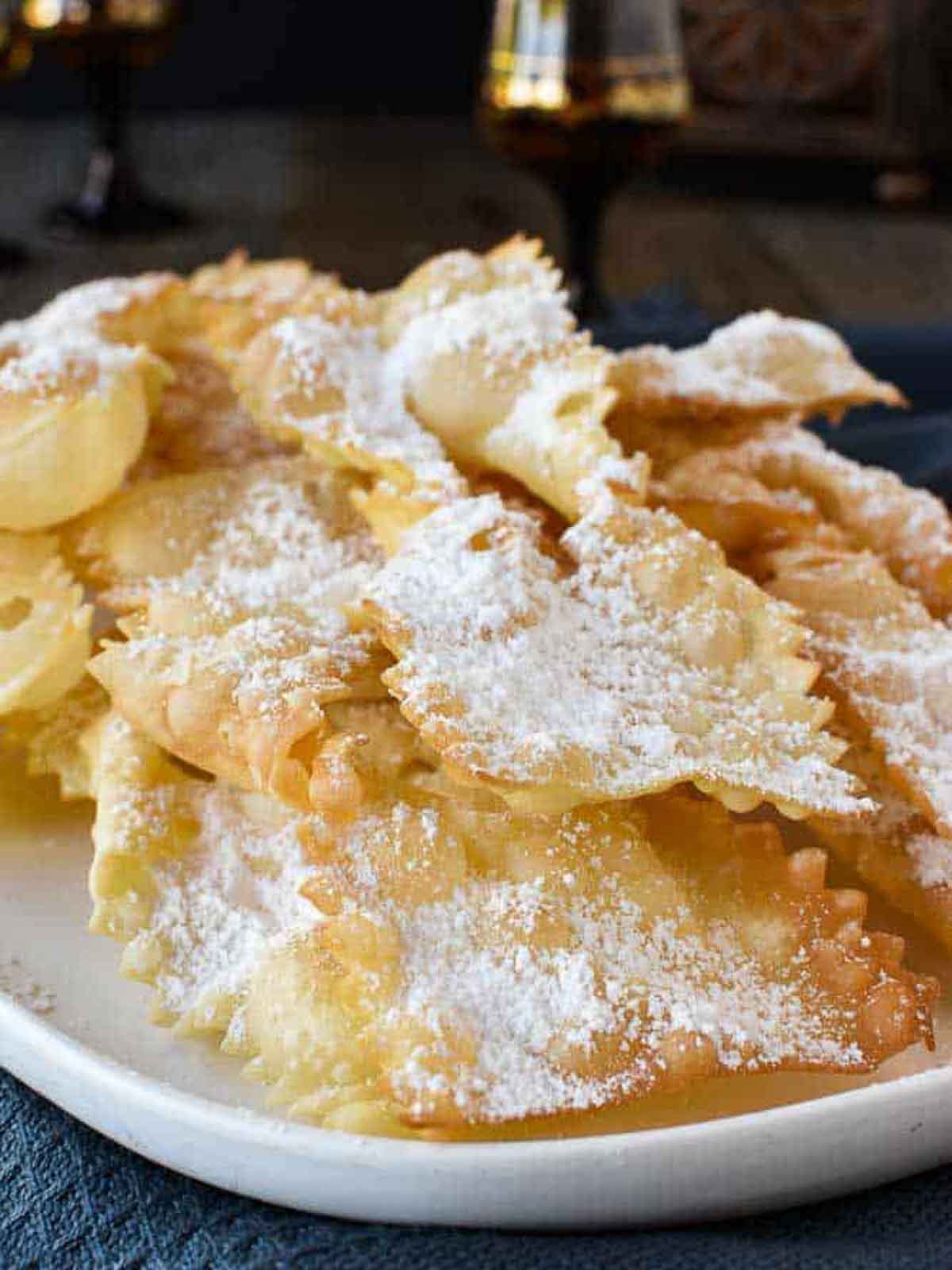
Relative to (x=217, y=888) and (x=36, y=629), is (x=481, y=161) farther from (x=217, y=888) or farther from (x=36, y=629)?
(x=217, y=888)

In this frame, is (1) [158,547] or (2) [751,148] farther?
(2) [751,148]

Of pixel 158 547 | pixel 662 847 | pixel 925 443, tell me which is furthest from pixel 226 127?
pixel 662 847

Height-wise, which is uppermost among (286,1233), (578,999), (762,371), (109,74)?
(762,371)

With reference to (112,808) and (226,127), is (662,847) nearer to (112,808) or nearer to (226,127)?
→ (112,808)

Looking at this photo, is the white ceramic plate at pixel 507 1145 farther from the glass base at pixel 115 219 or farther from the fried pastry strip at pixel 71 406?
the glass base at pixel 115 219

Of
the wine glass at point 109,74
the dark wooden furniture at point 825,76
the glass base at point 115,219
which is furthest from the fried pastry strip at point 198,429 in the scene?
the dark wooden furniture at point 825,76

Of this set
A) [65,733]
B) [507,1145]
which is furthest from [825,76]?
[507,1145]
